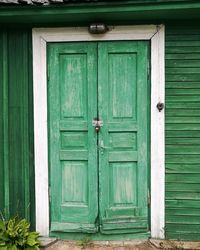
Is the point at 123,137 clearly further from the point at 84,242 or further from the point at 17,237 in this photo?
the point at 17,237

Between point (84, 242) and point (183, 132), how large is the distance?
185 centimetres

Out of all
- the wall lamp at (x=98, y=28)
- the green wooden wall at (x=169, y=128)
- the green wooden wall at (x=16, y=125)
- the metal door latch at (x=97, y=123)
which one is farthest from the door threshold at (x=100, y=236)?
the wall lamp at (x=98, y=28)

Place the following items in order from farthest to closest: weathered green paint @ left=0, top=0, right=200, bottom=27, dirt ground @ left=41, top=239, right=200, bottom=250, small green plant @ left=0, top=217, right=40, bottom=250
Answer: dirt ground @ left=41, top=239, right=200, bottom=250 → small green plant @ left=0, top=217, right=40, bottom=250 → weathered green paint @ left=0, top=0, right=200, bottom=27

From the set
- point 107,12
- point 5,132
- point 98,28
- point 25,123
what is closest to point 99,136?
point 25,123

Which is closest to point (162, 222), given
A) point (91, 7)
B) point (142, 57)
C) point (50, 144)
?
point (50, 144)

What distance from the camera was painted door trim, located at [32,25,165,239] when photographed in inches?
222

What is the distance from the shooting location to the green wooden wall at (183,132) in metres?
5.61

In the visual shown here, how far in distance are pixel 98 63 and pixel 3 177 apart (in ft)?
6.19

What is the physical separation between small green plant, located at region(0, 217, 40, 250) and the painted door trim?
33 cm

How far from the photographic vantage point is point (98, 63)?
5.70 meters

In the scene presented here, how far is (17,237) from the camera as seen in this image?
5.51 meters

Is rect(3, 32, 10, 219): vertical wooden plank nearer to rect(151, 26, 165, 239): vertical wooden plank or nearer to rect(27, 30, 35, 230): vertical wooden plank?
rect(27, 30, 35, 230): vertical wooden plank

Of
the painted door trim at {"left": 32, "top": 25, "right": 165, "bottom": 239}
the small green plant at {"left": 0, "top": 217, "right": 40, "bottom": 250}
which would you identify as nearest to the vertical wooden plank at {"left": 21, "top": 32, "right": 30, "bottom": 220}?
the painted door trim at {"left": 32, "top": 25, "right": 165, "bottom": 239}

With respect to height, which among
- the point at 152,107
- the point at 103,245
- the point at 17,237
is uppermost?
the point at 152,107
